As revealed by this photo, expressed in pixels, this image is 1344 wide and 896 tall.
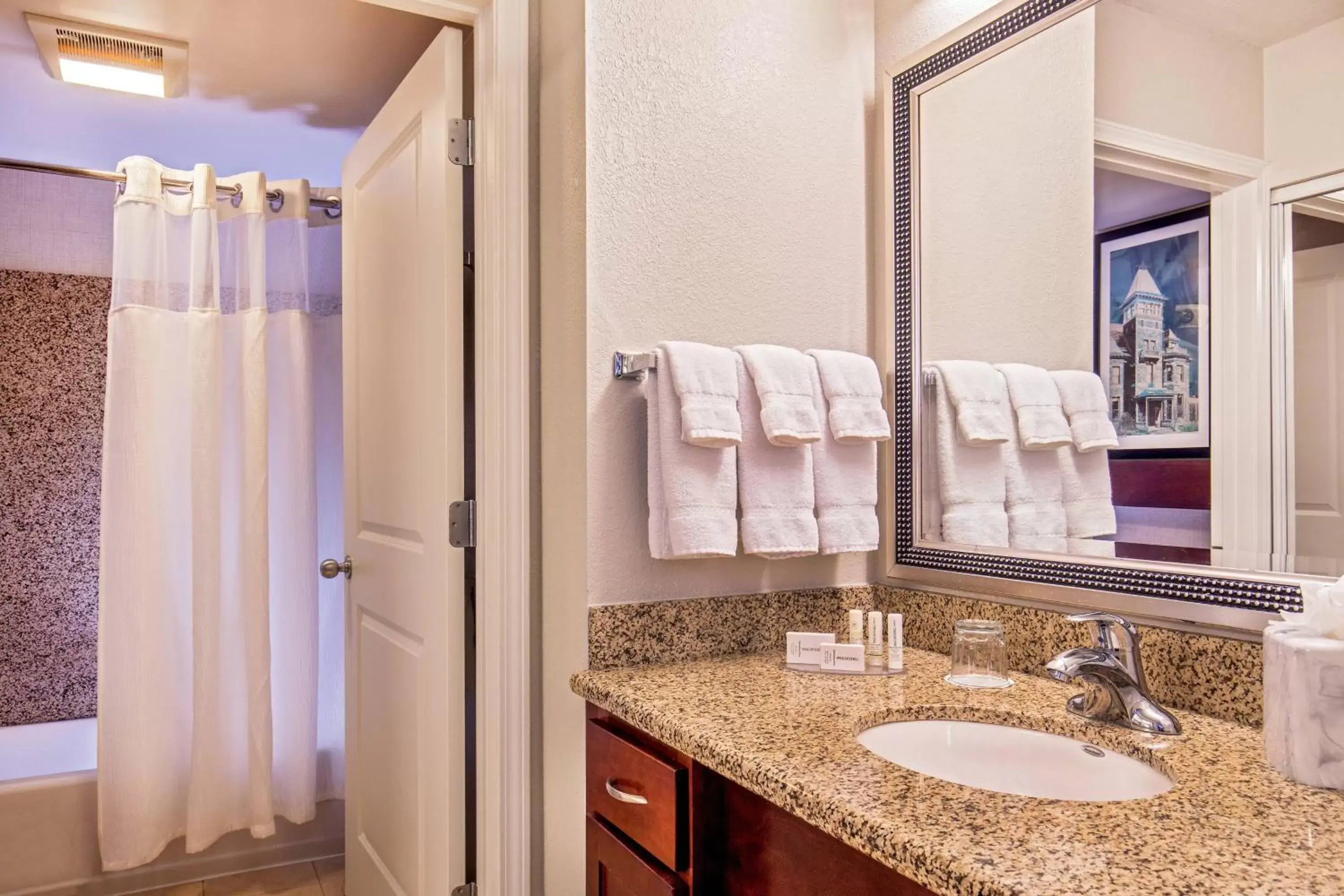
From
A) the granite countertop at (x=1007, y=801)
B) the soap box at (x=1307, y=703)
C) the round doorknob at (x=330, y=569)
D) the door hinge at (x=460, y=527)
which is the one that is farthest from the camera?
the round doorknob at (x=330, y=569)

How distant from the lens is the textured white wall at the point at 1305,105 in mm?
1024

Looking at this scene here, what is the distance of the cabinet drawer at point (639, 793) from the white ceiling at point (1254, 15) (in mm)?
1149

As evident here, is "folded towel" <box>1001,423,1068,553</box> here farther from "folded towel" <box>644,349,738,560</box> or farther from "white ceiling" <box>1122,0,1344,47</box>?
"white ceiling" <box>1122,0,1344,47</box>

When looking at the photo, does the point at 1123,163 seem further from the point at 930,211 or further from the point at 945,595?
the point at 945,595

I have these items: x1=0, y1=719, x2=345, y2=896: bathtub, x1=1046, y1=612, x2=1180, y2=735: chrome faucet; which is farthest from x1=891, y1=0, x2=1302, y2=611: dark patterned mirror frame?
x1=0, y1=719, x2=345, y2=896: bathtub

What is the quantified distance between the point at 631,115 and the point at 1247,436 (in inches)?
39.1

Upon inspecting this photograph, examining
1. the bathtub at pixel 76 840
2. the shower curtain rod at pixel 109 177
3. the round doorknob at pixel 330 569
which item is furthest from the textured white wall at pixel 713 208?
the bathtub at pixel 76 840

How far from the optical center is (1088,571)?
129 cm

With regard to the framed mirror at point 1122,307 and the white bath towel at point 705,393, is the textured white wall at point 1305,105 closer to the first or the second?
the framed mirror at point 1122,307

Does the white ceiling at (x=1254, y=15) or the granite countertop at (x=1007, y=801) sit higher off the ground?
the white ceiling at (x=1254, y=15)

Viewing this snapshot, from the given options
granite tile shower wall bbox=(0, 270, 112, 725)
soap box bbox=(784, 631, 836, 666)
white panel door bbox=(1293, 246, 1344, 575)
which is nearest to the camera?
white panel door bbox=(1293, 246, 1344, 575)

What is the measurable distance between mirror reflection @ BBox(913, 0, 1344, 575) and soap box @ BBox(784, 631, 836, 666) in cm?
32

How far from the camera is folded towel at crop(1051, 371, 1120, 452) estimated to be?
50.3 inches

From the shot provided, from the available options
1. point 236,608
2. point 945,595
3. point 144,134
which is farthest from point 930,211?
point 144,134
